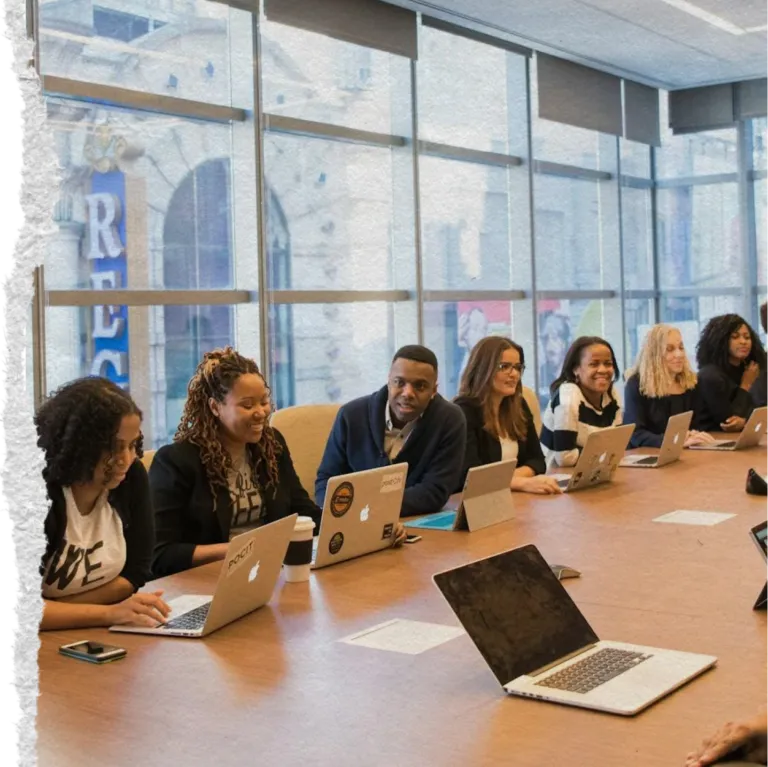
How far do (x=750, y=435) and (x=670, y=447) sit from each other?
0.68 meters

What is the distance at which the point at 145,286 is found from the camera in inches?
200

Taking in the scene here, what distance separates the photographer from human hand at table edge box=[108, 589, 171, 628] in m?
2.02

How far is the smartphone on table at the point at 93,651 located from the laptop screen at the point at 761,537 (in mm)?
1204

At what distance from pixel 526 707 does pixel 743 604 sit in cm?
78

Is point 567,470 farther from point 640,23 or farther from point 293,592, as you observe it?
point 640,23

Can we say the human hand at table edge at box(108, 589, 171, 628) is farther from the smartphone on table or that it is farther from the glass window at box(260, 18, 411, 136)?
the glass window at box(260, 18, 411, 136)

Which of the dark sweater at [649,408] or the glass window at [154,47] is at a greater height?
the glass window at [154,47]

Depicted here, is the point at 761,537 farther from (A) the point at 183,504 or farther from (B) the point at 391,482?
(A) the point at 183,504

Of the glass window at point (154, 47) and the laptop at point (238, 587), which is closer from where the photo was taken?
the laptop at point (238, 587)

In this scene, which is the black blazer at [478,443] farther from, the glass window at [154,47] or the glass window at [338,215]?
the glass window at [154,47]

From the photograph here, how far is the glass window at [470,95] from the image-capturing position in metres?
6.66

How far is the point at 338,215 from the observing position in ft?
20.1

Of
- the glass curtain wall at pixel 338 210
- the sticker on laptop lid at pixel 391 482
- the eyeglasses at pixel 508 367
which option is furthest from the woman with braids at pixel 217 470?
the eyeglasses at pixel 508 367

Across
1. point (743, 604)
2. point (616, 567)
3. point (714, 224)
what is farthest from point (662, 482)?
point (714, 224)
